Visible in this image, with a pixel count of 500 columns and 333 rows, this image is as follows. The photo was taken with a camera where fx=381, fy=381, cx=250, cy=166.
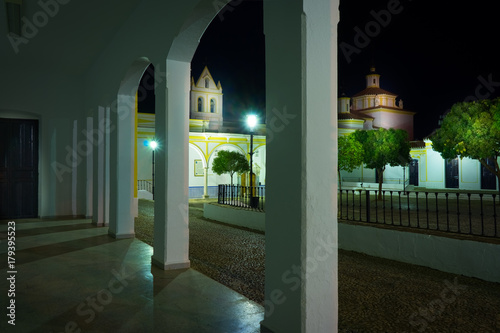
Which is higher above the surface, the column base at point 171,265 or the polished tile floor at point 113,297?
the column base at point 171,265

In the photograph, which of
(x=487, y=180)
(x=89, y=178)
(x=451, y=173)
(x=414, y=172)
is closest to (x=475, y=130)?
(x=487, y=180)

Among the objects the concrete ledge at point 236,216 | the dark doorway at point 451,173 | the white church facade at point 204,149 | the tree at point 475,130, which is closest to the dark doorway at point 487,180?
the dark doorway at point 451,173

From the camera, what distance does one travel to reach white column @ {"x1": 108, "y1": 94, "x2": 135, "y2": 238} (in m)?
7.37

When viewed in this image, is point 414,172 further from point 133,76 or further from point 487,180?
point 133,76

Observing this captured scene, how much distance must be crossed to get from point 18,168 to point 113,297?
786cm

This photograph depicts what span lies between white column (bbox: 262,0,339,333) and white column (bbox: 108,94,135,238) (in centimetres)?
511

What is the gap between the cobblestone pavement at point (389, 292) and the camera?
3373 mm

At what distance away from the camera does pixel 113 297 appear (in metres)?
4.01

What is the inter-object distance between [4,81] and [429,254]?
409 inches

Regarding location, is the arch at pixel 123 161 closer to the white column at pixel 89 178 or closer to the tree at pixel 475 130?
the white column at pixel 89 178

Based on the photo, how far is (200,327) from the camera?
3.23 metres

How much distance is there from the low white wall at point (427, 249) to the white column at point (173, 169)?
9.82 ft

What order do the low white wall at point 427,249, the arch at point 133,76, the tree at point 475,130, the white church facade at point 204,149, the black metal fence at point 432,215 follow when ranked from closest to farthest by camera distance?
the low white wall at point 427,249
the black metal fence at point 432,215
the arch at point 133,76
the tree at point 475,130
the white church facade at point 204,149

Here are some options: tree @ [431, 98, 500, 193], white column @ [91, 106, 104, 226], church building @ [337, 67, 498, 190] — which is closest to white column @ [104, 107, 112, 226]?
white column @ [91, 106, 104, 226]
